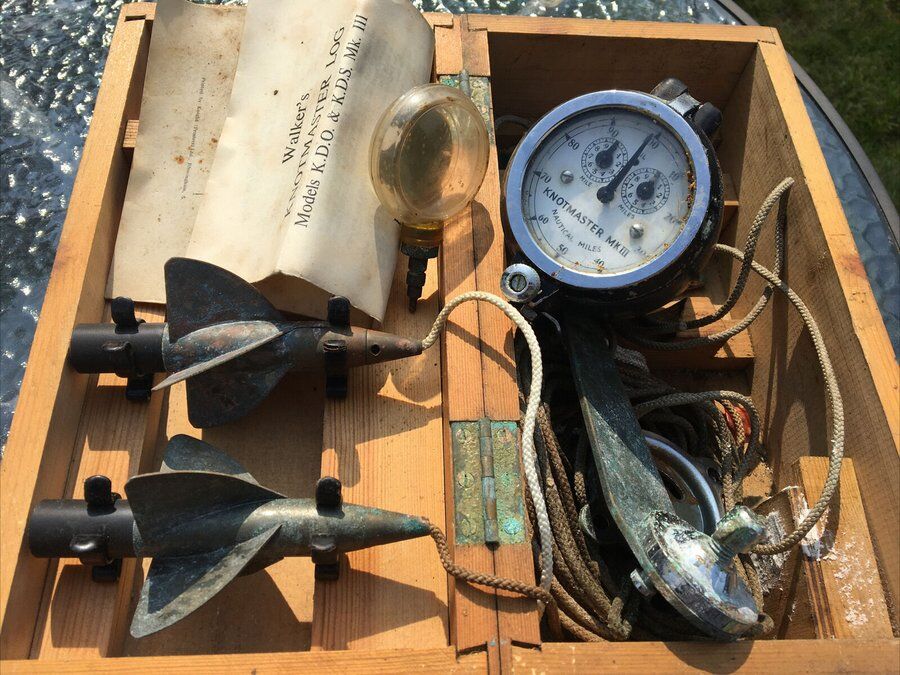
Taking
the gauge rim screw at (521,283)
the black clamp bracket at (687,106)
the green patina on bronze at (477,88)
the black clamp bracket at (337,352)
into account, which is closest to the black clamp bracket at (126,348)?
the black clamp bracket at (337,352)

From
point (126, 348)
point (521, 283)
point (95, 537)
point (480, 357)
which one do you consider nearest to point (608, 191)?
point (521, 283)

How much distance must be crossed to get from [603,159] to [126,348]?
0.77 metres

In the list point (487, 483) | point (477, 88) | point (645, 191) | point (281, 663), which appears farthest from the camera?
point (477, 88)

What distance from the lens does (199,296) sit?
1.13 meters

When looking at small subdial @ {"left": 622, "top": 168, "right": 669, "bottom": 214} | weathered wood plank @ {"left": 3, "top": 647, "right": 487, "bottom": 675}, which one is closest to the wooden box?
weathered wood plank @ {"left": 3, "top": 647, "right": 487, "bottom": 675}

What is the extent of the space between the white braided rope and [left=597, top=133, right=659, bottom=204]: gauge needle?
26cm

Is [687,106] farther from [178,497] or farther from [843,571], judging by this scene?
[178,497]

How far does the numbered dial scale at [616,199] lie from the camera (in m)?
1.23

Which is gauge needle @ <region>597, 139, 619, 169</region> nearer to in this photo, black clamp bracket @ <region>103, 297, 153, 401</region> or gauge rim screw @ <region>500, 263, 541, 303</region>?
gauge rim screw @ <region>500, 263, 541, 303</region>

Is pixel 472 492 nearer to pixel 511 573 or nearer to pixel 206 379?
pixel 511 573

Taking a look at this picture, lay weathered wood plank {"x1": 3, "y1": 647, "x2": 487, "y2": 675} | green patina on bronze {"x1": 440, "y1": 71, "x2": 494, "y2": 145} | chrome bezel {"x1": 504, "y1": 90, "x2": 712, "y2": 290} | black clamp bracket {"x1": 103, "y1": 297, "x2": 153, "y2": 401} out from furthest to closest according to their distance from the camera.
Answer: green patina on bronze {"x1": 440, "y1": 71, "x2": 494, "y2": 145} < chrome bezel {"x1": 504, "y1": 90, "x2": 712, "y2": 290} < black clamp bracket {"x1": 103, "y1": 297, "x2": 153, "y2": 401} < weathered wood plank {"x1": 3, "y1": 647, "x2": 487, "y2": 675}

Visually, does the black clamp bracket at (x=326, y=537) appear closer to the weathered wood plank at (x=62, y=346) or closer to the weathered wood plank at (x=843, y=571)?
the weathered wood plank at (x=62, y=346)

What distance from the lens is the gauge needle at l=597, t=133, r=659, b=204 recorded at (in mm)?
1292

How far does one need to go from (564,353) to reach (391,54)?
1.88 feet
